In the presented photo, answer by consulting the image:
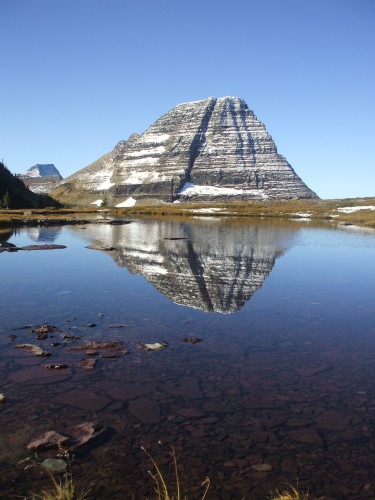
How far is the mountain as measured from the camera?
5784 inches

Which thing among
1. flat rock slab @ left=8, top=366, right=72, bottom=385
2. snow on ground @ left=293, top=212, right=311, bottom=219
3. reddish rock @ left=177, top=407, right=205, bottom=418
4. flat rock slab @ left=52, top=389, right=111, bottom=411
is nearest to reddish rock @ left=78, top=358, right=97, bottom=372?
flat rock slab @ left=8, top=366, right=72, bottom=385

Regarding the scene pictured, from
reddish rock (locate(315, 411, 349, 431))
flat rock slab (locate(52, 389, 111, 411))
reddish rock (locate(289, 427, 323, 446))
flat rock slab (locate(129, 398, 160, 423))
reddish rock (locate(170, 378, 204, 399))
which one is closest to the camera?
reddish rock (locate(289, 427, 323, 446))

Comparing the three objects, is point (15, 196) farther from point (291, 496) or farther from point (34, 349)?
point (291, 496)

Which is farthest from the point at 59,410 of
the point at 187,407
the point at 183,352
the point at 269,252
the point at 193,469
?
the point at 269,252

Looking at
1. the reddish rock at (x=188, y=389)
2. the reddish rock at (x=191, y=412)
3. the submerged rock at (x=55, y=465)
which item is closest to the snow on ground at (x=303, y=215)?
the reddish rock at (x=188, y=389)

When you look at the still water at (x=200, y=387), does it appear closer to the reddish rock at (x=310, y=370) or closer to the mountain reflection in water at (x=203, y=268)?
the reddish rock at (x=310, y=370)

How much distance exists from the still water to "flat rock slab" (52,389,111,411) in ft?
0.16

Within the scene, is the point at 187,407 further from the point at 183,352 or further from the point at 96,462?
the point at 183,352

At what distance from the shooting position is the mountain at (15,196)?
5784 inches

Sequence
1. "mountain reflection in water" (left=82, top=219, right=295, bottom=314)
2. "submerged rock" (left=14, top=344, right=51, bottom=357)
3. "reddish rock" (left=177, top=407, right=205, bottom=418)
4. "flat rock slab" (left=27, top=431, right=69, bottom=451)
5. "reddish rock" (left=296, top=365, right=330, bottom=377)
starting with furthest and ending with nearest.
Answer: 1. "mountain reflection in water" (left=82, top=219, right=295, bottom=314)
2. "submerged rock" (left=14, top=344, right=51, bottom=357)
3. "reddish rock" (left=296, top=365, right=330, bottom=377)
4. "reddish rock" (left=177, top=407, right=205, bottom=418)
5. "flat rock slab" (left=27, top=431, right=69, bottom=451)

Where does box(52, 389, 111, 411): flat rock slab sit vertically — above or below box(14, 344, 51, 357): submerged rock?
below

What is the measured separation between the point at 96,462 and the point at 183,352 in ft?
21.7

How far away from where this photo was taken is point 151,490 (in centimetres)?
773

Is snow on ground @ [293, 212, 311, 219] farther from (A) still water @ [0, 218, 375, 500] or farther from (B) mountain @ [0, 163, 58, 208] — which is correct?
(A) still water @ [0, 218, 375, 500]
